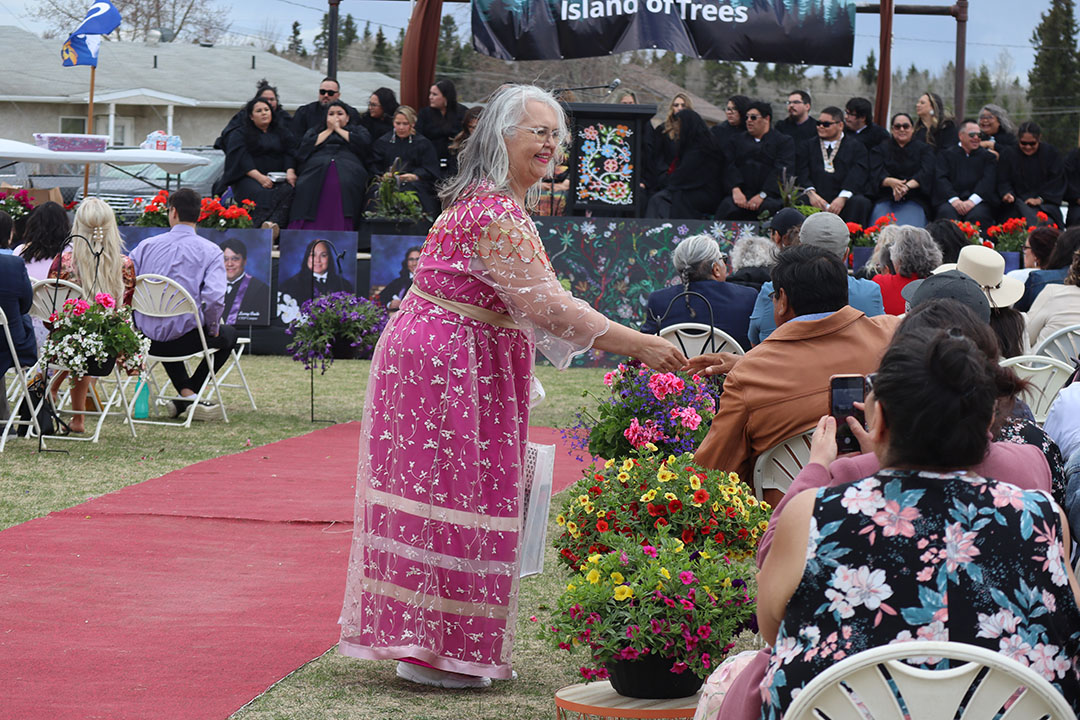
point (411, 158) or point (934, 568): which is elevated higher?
point (411, 158)

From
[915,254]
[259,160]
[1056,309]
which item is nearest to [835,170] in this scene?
[259,160]

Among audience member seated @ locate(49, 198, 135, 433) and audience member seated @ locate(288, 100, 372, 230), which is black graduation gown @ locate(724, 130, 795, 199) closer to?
audience member seated @ locate(288, 100, 372, 230)

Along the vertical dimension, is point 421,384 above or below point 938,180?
below

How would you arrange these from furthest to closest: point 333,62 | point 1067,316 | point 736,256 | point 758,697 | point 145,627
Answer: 1. point 333,62
2. point 736,256
3. point 1067,316
4. point 145,627
5. point 758,697

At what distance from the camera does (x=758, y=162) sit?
14.4 metres

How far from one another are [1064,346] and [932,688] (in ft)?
15.7

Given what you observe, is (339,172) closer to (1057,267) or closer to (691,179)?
(691,179)

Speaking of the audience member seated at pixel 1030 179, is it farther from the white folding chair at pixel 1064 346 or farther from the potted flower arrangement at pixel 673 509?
the potted flower arrangement at pixel 673 509

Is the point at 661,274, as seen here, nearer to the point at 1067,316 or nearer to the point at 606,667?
the point at 1067,316

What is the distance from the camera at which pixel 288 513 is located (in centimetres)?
690

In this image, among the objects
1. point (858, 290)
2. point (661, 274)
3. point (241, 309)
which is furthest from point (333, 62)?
point (858, 290)

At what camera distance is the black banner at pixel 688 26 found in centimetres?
1552

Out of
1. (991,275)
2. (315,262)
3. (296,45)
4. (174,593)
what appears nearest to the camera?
(174,593)

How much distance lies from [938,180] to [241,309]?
735 cm
